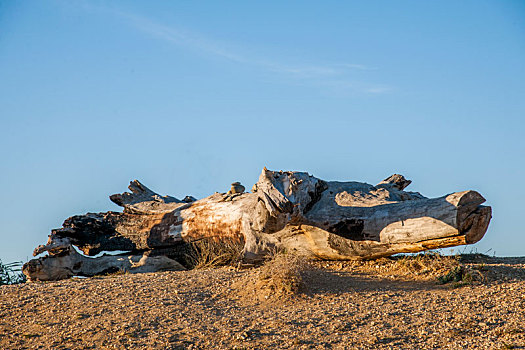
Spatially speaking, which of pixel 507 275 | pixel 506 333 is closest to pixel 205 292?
pixel 506 333

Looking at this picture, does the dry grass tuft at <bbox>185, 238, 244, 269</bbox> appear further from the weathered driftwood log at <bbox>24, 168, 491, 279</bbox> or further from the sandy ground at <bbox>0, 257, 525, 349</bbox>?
the sandy ground at <bbox>0, 257, 525, 349</bbox>

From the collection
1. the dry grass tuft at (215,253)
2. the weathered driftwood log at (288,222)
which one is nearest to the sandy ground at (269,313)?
the weathered driftwood log at (288,222)

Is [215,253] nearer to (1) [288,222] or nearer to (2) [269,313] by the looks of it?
(1) [288,222]

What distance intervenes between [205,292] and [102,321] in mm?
1525

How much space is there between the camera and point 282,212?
25.5ft

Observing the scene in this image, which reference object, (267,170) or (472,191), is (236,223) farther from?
(472,191)

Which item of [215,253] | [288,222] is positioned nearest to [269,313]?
[288,222]

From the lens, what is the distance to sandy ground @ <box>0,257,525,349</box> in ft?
17.8

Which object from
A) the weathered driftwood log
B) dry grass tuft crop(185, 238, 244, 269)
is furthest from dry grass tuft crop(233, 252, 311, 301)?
dry grass tuft crop(185, 238, 244, 269)

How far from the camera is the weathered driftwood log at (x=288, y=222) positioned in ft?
24.1

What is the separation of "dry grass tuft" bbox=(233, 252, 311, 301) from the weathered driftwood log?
0.89m

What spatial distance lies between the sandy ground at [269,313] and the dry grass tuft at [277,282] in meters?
0.07

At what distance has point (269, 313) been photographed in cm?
625

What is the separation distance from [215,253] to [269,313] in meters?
3.64
